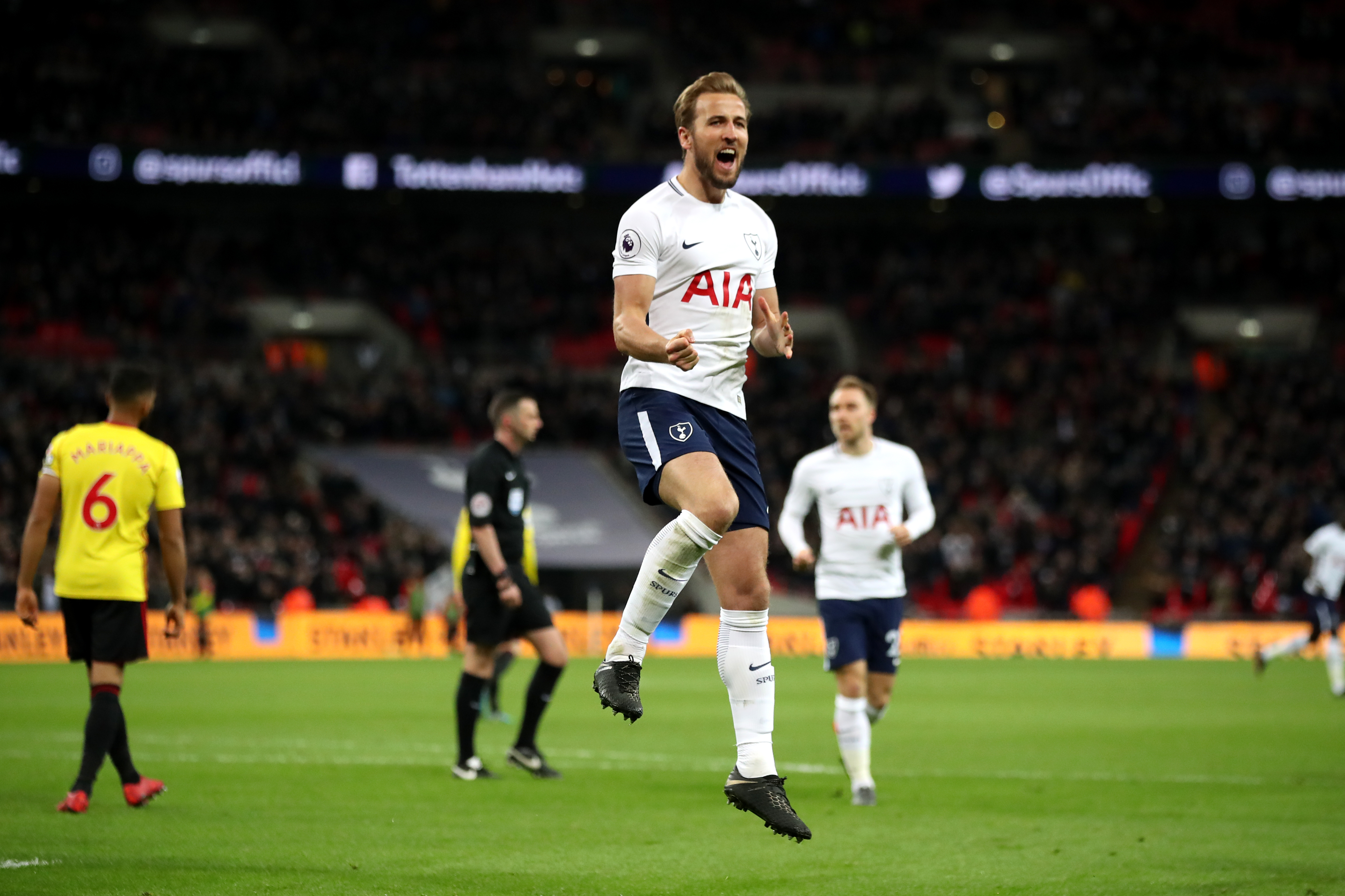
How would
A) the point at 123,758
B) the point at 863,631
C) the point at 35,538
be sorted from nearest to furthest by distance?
the point at 35,538 → the point at 123,758 → the point at 863,631

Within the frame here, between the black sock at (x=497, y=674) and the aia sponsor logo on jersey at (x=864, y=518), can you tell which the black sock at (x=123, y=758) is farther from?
the black sock at (x=497, y=674)

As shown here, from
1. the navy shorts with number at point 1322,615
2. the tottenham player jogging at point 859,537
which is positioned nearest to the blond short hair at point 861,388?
the tottenham player jogging at point 859,537

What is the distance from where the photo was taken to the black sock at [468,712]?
10.4 m

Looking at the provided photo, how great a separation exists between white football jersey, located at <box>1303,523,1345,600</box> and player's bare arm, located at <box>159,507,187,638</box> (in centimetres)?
1546

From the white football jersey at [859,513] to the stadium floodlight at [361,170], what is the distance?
2964 centimetres

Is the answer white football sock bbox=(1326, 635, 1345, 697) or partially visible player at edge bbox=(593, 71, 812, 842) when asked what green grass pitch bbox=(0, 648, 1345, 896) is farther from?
white football sock bbox=(1326, 635, 1345, 697)

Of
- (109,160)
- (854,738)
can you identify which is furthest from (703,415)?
(109,160)

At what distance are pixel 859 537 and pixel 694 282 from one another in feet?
15.0

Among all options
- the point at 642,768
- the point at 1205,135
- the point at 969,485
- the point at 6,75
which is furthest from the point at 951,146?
the point at 642,768

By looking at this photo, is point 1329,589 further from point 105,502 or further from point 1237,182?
point 1237,182

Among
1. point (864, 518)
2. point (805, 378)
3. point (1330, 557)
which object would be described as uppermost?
point (805, 378)

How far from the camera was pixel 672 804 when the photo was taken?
9273 millimetres

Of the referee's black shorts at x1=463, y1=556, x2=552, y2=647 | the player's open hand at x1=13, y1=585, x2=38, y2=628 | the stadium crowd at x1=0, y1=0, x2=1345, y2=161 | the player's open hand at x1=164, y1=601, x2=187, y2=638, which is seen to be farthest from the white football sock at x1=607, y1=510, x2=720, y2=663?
the stadium crowd at x1=0, y1=0, x2=1345, y2=161

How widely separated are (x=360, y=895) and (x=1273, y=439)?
3303cm
